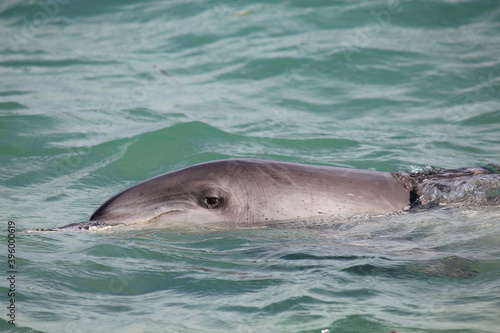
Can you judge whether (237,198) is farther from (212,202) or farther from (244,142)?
(244,142)

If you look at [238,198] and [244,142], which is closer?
[238,198]

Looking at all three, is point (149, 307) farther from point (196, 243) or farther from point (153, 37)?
point (153, 37)

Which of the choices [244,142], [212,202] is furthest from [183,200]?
[244,142]

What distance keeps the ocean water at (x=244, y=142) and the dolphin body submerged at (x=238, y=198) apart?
0.47ft

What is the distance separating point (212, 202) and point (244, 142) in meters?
4.61

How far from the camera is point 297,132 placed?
11703 mm

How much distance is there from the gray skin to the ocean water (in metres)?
0.15

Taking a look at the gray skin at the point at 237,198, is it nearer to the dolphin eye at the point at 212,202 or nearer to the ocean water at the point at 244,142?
the dolphin eye at the point at 212,202

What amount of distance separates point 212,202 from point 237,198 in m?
0.24

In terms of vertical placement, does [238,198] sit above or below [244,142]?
below

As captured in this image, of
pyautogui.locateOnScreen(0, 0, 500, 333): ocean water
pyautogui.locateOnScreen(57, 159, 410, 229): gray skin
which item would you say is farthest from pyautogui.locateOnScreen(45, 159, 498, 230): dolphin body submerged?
pyautogui.locateOnScreen(0, 0, 500, 333): ocean water

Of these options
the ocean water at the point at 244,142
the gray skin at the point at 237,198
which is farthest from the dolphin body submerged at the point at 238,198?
the ocean water at the point at 244,142

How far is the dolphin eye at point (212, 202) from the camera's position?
21.4 ft

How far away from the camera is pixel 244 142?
36.4 feet
